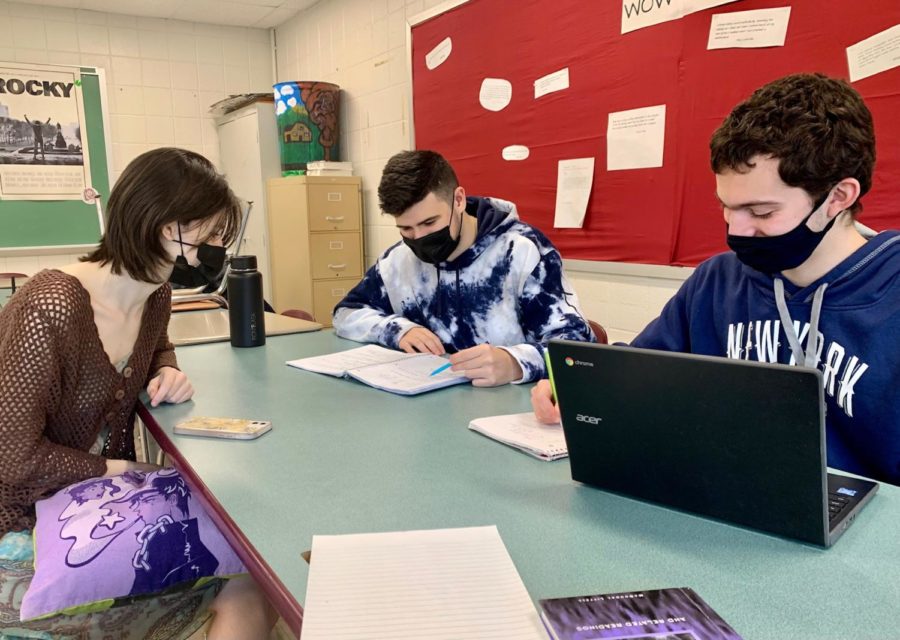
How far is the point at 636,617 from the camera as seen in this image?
0.58 metres

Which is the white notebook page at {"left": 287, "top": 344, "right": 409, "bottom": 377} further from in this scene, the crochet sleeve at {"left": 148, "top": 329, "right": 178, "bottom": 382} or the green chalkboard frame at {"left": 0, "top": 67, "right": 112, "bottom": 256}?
the green chalkboard frame at {"left": 0, "top": 67, "right": 112, "bottom": 256}

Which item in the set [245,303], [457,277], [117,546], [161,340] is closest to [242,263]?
[245,303]

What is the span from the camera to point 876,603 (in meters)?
0.62

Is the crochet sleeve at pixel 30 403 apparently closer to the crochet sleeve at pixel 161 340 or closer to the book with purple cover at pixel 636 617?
the crochet sleeve at pixel 161 340

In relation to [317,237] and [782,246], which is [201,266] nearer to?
[782,246]

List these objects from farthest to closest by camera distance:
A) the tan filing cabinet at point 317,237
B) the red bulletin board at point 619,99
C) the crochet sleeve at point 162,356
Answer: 1. the tan filing cabinet at point 317,237
2. the red bulletin board at point 619,99
3. the crochet sleeve at point 162,356

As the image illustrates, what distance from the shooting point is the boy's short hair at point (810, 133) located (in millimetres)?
1069

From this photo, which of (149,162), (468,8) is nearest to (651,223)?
(468,8)

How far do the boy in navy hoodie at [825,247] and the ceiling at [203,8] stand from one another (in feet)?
13.5

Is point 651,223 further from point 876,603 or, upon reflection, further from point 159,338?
point 876,603

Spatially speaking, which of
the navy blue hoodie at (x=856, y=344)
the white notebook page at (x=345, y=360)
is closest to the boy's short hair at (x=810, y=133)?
the navy blue hoodie at (x=856, y=344)

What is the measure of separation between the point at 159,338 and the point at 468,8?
7.67ft

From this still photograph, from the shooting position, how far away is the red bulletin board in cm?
185

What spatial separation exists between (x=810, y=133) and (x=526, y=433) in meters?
0.66
